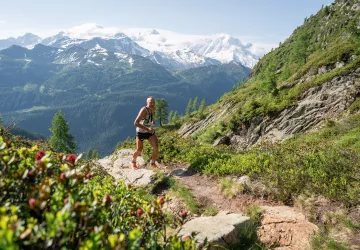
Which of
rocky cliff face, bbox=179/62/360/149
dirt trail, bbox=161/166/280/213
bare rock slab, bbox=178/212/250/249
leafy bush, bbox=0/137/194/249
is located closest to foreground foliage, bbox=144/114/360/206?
dirt trail, bbox=161/166/280/213

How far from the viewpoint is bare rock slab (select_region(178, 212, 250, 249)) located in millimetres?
5996

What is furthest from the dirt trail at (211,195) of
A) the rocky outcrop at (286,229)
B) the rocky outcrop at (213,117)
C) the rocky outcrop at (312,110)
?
the rocky outcrop at (213,117)

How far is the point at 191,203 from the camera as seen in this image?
892cm

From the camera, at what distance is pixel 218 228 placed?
→ 640cm

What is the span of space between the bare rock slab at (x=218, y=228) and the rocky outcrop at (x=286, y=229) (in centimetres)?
68

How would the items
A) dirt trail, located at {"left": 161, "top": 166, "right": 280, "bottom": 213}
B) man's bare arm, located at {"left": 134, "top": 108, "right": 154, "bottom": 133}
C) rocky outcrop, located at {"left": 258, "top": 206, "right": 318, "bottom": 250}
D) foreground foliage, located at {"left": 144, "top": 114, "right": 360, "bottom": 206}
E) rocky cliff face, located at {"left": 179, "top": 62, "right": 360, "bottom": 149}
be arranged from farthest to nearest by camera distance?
rocky cliff face, located at {"left": 179, "top": 62, "right": 360, "bottom": 149}, man's bare arm, located at {"left": 134, "top": 108, "right": 154, "bottom": 133}, dirt trail, located at {"left": 161, "top": 166, "right": 280, "bottom": 213}, foreground foliage, located at {"left": 144, "top": 114, "right": 360, "bottom": 206}, rocky outcrop, located at {"left": 258, "top": 206, "right": 318, "bottom": 250}

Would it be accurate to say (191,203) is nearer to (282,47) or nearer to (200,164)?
(200,164)

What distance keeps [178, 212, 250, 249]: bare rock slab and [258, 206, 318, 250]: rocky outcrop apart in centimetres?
68

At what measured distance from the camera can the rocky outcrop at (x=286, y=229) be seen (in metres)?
6.63

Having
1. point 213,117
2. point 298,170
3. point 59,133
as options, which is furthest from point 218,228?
point 213,117

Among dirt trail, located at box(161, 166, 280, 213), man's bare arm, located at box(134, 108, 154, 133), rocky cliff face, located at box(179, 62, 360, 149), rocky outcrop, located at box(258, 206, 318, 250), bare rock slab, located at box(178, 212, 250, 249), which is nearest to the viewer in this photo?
bare rock slab, located at box(178, 212, 250, 249)

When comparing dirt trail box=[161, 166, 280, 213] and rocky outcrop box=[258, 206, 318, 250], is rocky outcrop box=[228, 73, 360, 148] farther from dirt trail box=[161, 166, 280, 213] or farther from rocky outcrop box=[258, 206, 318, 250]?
rocky outcrop box=[258, 206, 318, 250]

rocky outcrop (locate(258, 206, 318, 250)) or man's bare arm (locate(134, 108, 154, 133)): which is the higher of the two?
man's bare arm (locate(134, 108, 154, 133))

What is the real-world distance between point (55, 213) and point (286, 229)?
594cm
